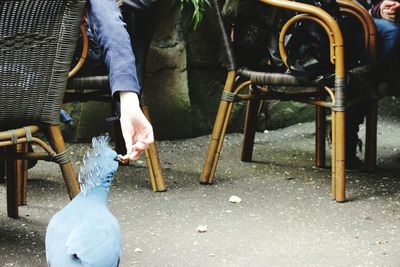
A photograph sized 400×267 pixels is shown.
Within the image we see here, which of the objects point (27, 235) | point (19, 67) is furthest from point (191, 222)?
point (19, 67)

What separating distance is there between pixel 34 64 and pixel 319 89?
68.1 inches

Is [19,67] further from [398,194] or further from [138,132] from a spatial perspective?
[398,194]

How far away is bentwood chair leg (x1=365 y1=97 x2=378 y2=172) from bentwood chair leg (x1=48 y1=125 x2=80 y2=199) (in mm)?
1891

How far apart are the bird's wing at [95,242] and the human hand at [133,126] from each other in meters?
0.23

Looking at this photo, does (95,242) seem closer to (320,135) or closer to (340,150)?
(340,150)

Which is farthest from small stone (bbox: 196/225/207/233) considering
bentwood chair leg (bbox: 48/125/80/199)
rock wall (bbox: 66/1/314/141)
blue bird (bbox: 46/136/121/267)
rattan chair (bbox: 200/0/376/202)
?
rock wall (bbox: 66/1/314/141)

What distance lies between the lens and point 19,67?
2521mm

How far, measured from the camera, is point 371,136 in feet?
13.3

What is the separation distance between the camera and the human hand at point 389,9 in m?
Result: 4.01

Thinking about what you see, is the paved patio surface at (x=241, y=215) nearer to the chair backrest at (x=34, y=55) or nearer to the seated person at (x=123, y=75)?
the chair backrest at (x=34, y=55)

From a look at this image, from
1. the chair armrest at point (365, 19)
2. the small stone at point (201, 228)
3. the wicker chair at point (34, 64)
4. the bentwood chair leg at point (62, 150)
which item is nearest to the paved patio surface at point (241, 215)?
the small stone at point (201, 228)

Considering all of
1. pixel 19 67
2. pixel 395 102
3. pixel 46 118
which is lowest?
pixel 395 102

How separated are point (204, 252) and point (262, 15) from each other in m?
1.40

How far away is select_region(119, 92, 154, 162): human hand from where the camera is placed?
1.84 m
